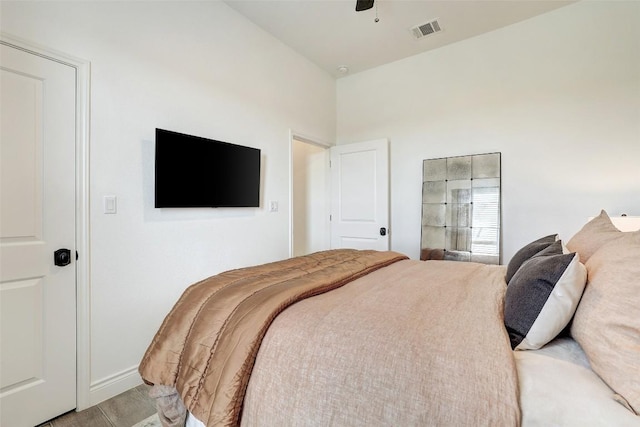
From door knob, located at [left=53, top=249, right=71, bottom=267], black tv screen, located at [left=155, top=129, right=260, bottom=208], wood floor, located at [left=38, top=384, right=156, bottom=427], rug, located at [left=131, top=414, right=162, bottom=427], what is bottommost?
wood floor, located at [left=38, top=384, right=156, bottom=427]

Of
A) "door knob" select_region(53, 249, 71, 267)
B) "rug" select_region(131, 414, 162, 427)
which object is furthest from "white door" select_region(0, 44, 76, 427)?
"rug" select_region(131, 414, 162, 427)

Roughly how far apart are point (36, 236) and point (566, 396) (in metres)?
2.45

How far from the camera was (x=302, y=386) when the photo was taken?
0.88 meters

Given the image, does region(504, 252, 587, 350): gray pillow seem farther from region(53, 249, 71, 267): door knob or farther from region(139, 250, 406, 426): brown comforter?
region(53, 249, 71, 267): door knob

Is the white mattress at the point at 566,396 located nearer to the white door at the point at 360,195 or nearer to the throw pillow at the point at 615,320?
the throw pillow at the point at 615,320

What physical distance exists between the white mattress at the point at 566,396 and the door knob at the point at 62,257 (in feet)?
7.48

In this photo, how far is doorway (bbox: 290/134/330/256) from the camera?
13.8ft

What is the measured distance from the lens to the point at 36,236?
165 cm

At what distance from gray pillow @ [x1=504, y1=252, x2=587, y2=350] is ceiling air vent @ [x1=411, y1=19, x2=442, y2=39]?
288cm

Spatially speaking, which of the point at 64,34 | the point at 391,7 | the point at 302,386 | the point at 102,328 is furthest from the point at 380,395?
the point at 391,7

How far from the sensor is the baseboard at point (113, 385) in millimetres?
1846

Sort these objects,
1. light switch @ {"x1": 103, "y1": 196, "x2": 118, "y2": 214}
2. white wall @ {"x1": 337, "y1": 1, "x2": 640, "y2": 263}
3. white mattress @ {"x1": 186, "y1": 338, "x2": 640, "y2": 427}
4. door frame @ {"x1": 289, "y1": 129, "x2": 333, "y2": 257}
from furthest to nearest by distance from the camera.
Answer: door frame @ {"x1": 289, "y1": 129, "x2": 333, "y2": 257}
white wall @ {"x1": 337, "y1": 1, "x2": 640, "y2": 263}
light switch @ {"x1": 103, "y1": 196, "x2": 118, "y2": 214}
white mattress @ {"x1": 186, "y1": 338, "x2": 640, "y2": 427}

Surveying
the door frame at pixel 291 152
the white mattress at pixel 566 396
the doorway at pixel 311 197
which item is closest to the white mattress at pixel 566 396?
the white mattress at pixel 566 396

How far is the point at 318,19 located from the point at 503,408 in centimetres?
333
